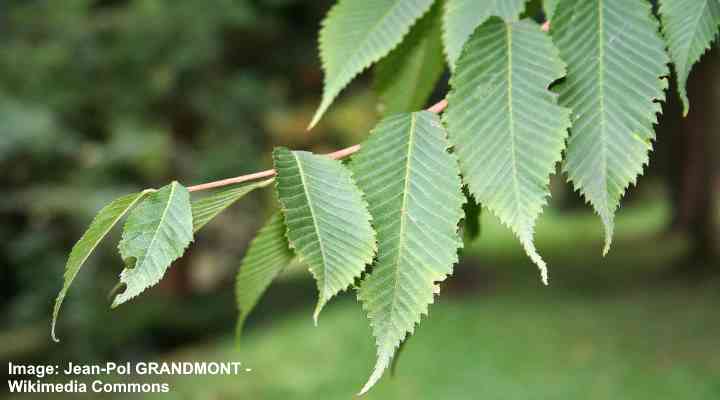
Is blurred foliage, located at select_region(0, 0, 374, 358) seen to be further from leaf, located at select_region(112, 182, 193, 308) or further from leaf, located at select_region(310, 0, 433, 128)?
leaf, located at select_region(112, 182, 193, 308)

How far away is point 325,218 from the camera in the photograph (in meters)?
0.66

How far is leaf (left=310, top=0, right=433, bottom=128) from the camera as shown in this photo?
90 centimetres

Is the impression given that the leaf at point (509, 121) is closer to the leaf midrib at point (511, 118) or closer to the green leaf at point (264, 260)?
the leaf midrib at point (511, 118)

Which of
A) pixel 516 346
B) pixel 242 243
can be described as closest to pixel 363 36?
pixel 516 346

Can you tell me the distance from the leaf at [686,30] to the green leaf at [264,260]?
464 millimetres

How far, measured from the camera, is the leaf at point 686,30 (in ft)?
2.41

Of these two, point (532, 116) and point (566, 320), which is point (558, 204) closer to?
point (566, 320)

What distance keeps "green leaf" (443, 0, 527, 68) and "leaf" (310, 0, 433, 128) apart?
0.05 meters

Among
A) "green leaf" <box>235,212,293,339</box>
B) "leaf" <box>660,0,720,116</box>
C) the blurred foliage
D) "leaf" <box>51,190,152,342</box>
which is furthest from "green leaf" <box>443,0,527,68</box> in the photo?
the blurred foliage

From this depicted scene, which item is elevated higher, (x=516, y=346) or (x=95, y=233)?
(x=516, y=346)

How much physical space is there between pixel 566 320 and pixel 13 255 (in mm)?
5791

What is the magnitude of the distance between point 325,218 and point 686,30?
1.41 feet

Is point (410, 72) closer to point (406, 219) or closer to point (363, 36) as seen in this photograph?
point (363, 36)

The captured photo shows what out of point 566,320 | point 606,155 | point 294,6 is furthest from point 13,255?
point 606,155
